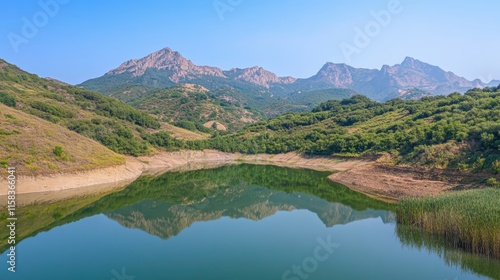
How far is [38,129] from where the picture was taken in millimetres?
52625

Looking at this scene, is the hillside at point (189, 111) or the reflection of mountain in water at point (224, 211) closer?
the reflection of mountain in water at point (224, 211)

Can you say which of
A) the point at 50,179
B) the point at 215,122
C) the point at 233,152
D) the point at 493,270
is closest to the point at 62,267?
the point at 493,270

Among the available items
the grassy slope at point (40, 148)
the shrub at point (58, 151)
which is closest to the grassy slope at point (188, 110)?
the grassy slope at point (40, 148)

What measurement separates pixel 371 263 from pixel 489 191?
16422 mm

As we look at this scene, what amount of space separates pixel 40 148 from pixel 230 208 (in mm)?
27606

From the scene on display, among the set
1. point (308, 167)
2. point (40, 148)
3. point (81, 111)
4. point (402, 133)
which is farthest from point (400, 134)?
point (81, 111)

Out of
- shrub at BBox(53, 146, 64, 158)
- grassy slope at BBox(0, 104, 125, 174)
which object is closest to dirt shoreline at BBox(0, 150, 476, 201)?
grassy slope at BBox(0, 104, 125, 174)

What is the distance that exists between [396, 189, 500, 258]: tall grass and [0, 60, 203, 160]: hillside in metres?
47.2

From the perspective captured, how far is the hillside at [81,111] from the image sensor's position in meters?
81.9

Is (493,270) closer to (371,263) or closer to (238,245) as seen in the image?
(371,263)

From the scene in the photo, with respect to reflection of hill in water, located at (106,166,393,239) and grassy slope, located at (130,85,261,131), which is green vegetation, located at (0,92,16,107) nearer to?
reflection of hill in water, located at (106,166,393,239)

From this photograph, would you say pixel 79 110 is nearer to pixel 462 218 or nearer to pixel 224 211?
pixel 224 211

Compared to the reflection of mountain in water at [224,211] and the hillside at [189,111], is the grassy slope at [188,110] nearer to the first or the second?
the hillside at [189,111]

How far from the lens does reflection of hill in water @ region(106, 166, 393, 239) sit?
34.6m
